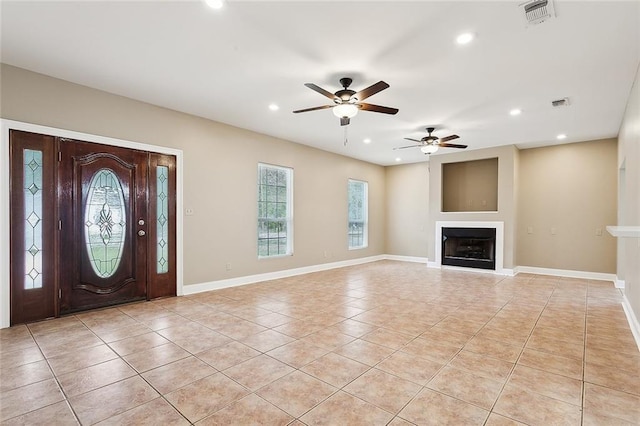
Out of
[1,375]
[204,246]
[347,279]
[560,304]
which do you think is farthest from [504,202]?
[1,375]

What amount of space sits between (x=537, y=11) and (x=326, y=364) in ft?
10.9

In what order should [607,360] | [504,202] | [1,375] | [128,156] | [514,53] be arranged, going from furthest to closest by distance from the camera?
[504,202] → [128,156] → [514,53] → [607,360] → [1,375]

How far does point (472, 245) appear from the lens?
25.6 feet

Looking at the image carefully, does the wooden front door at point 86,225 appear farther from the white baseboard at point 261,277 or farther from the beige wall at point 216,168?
the white baseboard at point 261,277

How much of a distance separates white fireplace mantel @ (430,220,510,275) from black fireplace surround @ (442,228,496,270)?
0.07m

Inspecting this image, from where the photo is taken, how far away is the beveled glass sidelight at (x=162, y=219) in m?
4.85

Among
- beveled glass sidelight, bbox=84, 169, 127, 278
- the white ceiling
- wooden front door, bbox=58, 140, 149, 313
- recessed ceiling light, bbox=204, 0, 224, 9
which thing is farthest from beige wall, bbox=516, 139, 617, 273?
beveled glass sidelight, bbox=84, 169, 127, 278

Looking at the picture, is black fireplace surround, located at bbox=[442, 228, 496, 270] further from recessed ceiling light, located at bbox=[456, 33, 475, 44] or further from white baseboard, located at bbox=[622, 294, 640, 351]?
recessed ceiling light, located at bbox=[456, 33, 475, 44]

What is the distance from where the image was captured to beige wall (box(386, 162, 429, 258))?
360 inches

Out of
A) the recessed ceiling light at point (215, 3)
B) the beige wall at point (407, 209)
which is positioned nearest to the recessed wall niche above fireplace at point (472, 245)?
the beige wall at point (407, 209)

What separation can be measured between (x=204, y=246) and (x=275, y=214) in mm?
1731

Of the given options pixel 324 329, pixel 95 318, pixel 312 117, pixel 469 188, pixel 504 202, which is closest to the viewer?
pixel 324 329

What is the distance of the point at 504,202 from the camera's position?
23.5 ft

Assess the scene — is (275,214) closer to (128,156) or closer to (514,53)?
(128,156)
